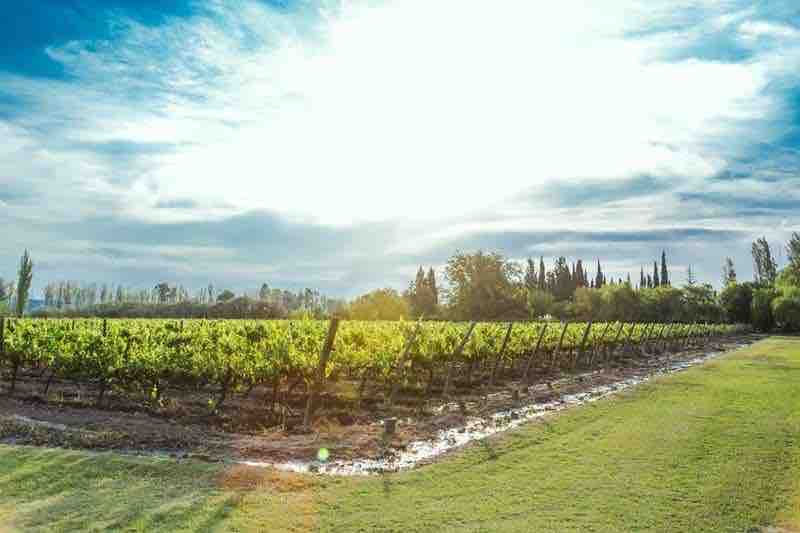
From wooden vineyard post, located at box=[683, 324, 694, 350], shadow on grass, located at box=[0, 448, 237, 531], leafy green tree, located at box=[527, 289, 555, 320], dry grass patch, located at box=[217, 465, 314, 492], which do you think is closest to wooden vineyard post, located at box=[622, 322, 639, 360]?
wooden vineyard post, located at box=[683, 324, 694, 350]

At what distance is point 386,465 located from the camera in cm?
869

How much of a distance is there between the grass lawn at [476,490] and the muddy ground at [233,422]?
105 cm

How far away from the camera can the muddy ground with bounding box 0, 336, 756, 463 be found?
9.52 meters

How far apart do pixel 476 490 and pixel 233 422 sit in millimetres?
6319

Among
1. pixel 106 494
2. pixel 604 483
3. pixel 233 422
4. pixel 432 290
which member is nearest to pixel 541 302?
pixel 432 290

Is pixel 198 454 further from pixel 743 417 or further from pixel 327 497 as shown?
pixel 743 417

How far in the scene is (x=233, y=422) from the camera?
1199 cm

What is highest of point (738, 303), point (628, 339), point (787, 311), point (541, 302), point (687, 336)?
point (541, 302)

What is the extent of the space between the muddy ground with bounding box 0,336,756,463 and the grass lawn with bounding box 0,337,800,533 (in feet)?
3.45

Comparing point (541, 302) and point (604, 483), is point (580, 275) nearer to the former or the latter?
point (541, 302)

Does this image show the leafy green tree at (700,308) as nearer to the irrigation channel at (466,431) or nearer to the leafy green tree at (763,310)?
the leafy green tree at (763,310)

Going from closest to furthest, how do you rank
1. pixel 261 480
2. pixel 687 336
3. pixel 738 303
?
1. pixel 261 480
2. pixel 687 336
3. pixel 738 303

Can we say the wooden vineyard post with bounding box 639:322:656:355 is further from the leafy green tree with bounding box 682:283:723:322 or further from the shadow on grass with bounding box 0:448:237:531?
the leafy green tree with bounding box 682:283:723:322

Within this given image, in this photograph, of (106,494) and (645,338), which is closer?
(106,494)
